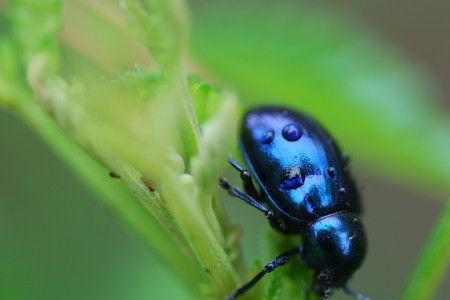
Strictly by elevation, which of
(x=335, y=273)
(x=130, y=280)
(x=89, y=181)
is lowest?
(x=335, y=273)

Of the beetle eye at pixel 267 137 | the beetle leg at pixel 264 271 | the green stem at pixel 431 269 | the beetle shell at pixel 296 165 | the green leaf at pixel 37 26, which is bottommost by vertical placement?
the green stem at pixel 431 269

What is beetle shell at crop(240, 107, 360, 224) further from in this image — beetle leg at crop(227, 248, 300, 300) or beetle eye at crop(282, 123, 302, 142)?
beetle leg at crop(227, 248, 300, 300)

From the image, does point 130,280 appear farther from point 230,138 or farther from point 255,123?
point 230,138

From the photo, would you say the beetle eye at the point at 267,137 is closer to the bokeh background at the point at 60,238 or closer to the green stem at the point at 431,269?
the bokeh background at the point at 60,238

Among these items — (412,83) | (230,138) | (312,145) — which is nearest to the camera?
(230,138)

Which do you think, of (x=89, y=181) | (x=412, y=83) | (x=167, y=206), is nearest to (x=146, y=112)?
(x=167, y=206)

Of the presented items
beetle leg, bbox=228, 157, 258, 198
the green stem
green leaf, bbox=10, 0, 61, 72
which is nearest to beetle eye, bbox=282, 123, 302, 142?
beetle leg, bbox=228, 157, 258, 198

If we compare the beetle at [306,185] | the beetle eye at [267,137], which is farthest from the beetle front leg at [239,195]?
the beetle eye at [267,137]
